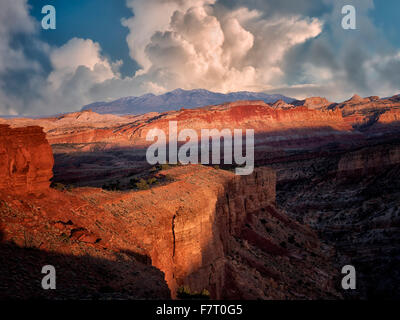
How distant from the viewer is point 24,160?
1281 centimetres

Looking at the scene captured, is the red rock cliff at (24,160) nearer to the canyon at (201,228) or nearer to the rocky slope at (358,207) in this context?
the canyon at (201,228)

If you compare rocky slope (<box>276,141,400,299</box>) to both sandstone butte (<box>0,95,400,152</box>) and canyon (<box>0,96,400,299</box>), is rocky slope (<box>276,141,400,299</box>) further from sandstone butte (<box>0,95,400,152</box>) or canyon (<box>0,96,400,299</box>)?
sandstone butte (<box>0,95,400,152</box>)

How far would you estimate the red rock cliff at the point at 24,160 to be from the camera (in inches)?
479

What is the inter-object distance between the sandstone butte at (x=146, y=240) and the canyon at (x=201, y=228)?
0.17 feet

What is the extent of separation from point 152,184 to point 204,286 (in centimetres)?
805

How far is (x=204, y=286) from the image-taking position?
19031 millimetres

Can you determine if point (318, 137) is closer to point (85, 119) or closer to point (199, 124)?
point (199, 124)

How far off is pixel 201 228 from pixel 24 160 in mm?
10742

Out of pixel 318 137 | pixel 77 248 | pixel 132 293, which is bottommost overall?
pixel 132 293

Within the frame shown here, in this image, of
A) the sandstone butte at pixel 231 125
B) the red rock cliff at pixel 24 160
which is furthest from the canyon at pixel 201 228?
the sandstone butte at pixel 231 125
